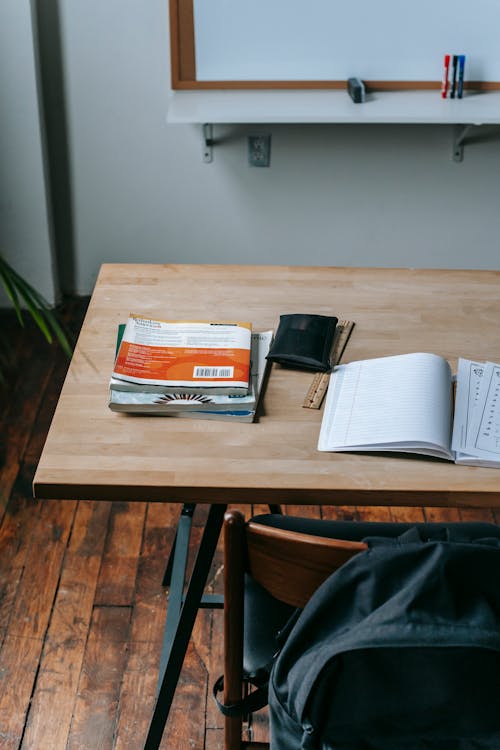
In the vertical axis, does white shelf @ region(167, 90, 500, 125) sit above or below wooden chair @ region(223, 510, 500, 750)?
above

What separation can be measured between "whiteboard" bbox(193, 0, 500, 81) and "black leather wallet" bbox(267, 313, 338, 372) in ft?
5.04

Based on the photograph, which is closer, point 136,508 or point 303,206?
point 136,508

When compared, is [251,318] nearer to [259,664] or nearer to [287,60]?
[259,664]

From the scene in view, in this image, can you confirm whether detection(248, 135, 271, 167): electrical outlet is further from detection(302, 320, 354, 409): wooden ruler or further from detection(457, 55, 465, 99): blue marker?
detection(302, 320, 354, 409): wooden ruler

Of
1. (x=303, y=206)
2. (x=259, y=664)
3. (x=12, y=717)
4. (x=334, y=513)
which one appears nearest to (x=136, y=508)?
(x=334, y=513)

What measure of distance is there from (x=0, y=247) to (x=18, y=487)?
40.9 inches

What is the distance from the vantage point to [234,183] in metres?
3.14

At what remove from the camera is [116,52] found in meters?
2.93

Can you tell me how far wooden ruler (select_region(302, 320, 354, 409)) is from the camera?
4.93 feet

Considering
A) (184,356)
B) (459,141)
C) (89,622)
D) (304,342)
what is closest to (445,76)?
(459,141)

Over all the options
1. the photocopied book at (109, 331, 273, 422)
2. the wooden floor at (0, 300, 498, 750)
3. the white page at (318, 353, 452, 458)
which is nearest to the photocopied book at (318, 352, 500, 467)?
the white page at (318, 353, 452, 458)

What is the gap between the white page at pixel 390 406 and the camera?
1.38 metres

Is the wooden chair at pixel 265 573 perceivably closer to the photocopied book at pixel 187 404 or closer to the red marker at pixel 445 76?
the photocopied book at pixel 187 404

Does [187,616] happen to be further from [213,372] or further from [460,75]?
[460,75]
